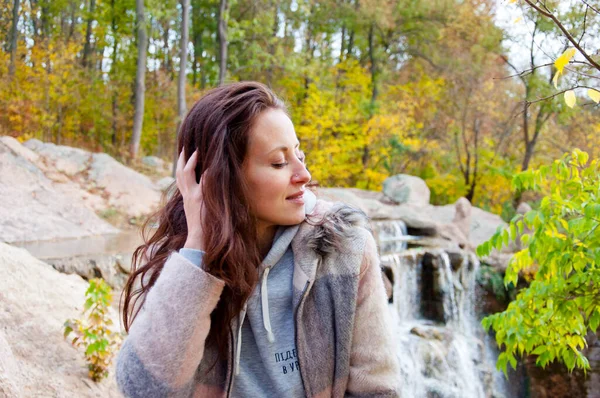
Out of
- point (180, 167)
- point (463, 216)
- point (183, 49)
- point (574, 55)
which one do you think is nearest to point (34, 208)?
point (183, 49)

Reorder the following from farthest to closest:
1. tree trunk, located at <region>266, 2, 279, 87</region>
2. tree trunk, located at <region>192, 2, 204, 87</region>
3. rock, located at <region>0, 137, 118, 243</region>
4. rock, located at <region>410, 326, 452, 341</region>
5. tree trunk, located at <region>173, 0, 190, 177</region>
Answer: tree trunk, located at <region>192, 2, 204, 87</region> → tree trunk, located at <region>266, 2, 279, 87</region> → tree trunk, located at <region>173, 0, 190, 177</region> → rock, located at <region>0, 137, 118, 243</region> → rock, located at <region>410, 326, 452, 341</region>

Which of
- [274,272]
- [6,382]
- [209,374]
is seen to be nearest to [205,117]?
[274,272]

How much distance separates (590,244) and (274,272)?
147cm

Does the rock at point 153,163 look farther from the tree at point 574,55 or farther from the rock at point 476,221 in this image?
the tree at point 574,55

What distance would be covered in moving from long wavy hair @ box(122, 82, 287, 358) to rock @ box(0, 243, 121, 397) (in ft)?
4.70

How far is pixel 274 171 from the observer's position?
1.33 meters

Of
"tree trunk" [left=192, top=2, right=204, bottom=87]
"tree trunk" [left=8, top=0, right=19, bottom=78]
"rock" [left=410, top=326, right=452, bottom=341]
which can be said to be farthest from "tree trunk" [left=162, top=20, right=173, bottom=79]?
"rock" [left=410, top=326, right=452, bottom=341]

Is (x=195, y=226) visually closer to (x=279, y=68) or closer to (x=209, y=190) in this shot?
(x=209, y=190)

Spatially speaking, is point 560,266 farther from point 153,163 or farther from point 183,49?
point 153,163

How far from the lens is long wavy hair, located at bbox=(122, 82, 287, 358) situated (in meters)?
1.24

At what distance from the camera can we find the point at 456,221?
10.5 metres

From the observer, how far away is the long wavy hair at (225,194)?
48.8 inches

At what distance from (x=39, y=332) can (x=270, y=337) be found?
2.10 metres

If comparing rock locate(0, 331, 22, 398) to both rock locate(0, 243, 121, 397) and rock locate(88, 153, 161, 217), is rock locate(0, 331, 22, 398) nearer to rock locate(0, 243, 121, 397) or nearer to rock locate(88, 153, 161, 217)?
rock locate(0, 243, 121, 397)
